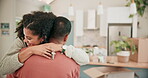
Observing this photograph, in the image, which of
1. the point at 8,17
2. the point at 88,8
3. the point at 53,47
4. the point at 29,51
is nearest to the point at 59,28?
the point at 53,47

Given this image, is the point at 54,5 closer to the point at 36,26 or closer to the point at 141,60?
the point at 141,60

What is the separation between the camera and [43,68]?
935 millimetres

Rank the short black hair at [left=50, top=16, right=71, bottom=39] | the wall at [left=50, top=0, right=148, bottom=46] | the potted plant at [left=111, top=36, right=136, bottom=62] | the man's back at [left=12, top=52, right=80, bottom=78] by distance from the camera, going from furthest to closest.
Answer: the wall at [left=50, top=0, right=148, bottom=46], the potted plant at [left=111, top=36, right=136, bottom=62], the short black hair at [left=50, top=16, right=71, bottom=39], the man's back at [left=12, top=52, right=80, bottom=78]

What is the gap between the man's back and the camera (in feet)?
3.05

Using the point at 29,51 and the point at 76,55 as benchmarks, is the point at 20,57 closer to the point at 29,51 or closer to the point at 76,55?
the point at 29,51

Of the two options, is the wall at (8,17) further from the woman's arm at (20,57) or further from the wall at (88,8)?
the woman's arm at (20,57)

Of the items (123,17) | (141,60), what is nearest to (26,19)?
(141,60)

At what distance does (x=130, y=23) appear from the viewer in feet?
16.6

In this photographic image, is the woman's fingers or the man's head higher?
the man's head

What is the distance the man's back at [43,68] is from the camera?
0.93 metres

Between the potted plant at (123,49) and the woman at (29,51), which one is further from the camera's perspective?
the potted plant at (123,49)

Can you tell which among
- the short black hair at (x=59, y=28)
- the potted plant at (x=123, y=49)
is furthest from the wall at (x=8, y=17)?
the short black hair at (x=59, y=28)

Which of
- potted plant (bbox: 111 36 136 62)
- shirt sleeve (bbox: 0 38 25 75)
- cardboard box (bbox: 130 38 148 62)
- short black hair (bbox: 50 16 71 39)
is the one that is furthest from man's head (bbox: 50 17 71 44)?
cardboard box (bbox: 130 38 148 62)

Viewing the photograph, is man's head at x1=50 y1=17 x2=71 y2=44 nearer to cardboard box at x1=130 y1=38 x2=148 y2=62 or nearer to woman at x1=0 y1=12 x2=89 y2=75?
woman at x1=0 y1=12 x2=89 y2=75
